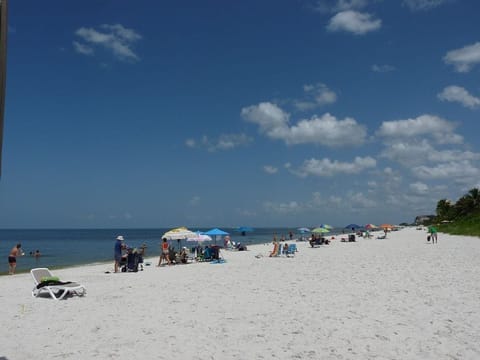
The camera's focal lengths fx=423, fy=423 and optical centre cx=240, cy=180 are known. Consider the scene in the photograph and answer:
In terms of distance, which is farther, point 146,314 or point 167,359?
point 146,314

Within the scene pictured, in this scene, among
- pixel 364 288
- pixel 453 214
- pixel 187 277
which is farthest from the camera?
pixel 453 214

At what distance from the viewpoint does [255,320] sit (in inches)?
301

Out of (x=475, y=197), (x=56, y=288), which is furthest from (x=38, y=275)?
(x=475, y=197)

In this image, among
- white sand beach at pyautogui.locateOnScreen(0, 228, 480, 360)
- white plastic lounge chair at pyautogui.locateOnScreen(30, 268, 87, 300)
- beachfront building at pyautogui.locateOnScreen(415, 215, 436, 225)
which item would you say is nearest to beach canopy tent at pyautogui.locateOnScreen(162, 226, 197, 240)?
white sand beach at pyautogui.locateOnScreen(0, 228, 480, 360)

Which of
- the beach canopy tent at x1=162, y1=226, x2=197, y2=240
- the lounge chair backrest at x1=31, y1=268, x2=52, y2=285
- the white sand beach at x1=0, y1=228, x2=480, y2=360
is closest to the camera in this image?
the white sand beach at x1=0, y1=228, x2=480, y2=360

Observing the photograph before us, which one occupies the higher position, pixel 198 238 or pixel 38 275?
pixel 198 238

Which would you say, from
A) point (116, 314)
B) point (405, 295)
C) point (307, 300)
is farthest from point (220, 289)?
point (405, 295)

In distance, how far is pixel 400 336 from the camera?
6387mm

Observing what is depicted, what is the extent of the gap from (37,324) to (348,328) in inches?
217

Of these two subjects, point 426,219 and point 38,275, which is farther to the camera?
point 426,219

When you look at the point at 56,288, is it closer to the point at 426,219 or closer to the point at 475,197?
the point at 475,197

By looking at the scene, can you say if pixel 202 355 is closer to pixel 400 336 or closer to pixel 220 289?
pixel 400 336

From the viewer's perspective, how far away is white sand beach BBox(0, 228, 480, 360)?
19.3 feet

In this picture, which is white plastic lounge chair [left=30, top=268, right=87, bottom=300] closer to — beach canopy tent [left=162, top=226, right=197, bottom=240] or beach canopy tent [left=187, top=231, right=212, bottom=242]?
beach canopy tent [left=162, top=226, right=197, bottom=240]
